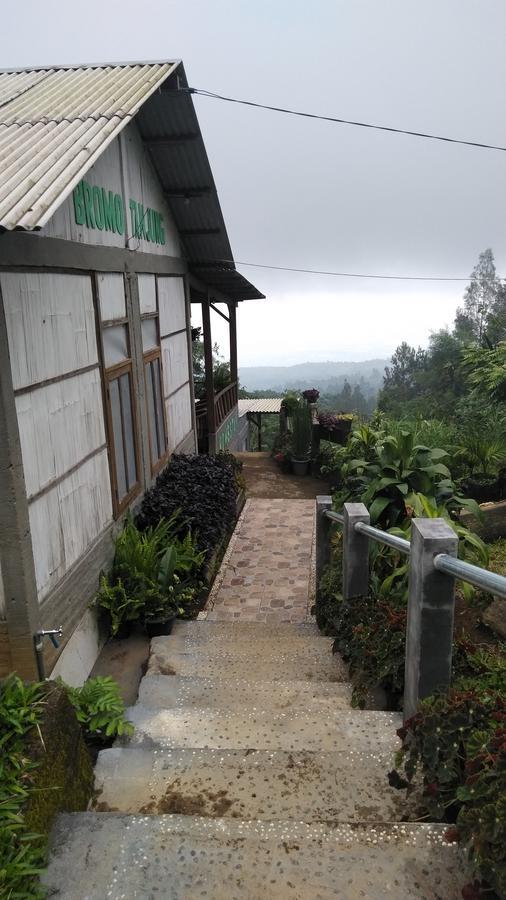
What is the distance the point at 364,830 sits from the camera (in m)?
1.97

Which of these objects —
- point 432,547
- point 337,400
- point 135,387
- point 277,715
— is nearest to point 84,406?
point 135,387

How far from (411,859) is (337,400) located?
71.0 meters

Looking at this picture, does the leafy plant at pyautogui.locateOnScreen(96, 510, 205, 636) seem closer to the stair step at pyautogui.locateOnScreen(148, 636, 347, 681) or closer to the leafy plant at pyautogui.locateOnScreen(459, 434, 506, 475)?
the stair step at pyautogui.locateOnScreen(148, 636, 347, 681)

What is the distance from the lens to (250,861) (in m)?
1.90

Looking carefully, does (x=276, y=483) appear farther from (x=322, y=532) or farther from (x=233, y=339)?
(x=322, y=532)

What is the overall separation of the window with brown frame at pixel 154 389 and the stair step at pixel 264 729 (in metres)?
4.04

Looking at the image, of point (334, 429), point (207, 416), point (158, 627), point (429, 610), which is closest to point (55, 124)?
point (158, 627)

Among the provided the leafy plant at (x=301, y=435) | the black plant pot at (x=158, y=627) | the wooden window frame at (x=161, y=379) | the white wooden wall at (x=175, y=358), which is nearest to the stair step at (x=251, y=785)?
the black plant pot at (x=158, y=627)

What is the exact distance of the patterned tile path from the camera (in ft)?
19.9

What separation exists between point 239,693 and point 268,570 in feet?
12.3

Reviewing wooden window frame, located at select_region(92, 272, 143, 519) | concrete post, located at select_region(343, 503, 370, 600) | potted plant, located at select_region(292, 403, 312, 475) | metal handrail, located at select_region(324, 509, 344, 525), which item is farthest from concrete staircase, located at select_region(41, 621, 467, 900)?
potted plant, located at select_region(292, 403, 312, 475)

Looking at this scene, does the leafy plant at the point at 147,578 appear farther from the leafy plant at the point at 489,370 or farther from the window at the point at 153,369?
the leafy plant at the point at 489,370

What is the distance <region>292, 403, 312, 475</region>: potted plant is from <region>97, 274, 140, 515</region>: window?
20.3 ft

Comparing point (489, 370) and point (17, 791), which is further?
point (489, 370)
